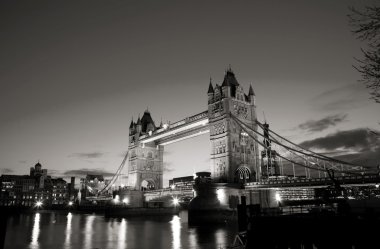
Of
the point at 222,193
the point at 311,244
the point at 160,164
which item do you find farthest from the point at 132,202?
the point at 311,244

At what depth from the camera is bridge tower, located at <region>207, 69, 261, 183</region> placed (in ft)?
A: 170

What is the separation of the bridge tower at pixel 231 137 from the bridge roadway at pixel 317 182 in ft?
15.7

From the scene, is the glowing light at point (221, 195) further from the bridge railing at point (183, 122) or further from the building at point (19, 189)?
the building at point (19, 189)

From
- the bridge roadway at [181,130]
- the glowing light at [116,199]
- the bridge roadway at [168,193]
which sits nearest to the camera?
the bridge roadway at [181,130]

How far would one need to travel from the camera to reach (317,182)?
136ft

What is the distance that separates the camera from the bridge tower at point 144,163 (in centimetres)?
7954

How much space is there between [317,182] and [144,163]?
47.4m

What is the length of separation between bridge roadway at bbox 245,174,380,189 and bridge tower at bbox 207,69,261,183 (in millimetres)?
4791

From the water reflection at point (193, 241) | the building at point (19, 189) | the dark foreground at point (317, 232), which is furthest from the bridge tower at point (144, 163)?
the building at point (19, 189)

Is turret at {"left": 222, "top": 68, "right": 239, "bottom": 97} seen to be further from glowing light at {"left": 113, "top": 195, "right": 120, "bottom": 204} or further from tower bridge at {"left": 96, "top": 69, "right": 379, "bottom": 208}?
glowing light at {"left": 113, "top": 195, "right": 120, "bottom": 204}

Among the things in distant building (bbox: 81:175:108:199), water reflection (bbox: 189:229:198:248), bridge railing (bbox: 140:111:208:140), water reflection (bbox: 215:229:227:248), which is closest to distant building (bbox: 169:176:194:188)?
bridge railing (bbox: 140:111:208:140)

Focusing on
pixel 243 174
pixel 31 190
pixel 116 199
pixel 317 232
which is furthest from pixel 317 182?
pixel 31 190

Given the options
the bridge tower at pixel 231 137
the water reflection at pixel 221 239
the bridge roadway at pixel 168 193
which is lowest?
the water reflection at pixel 221 239

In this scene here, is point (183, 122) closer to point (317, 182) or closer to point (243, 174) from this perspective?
point (243, 174)
